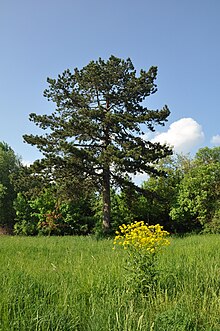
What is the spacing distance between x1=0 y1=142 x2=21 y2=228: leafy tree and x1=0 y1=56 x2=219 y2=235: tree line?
1306cm

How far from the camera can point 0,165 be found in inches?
1657

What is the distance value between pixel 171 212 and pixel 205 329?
→ 21.2 metres

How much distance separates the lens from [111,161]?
22047mm

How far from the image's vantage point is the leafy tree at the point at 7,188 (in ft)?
128

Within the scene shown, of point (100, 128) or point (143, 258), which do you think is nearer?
point (143, 258)

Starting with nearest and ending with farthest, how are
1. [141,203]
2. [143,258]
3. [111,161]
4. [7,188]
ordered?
[143,258] → [111,161] → [141,203] → [7,188]

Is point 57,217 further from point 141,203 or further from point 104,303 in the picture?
point 104,303

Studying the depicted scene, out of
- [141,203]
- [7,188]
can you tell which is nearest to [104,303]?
[141,203]

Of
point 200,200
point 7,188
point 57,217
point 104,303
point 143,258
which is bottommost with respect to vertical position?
point 104,303

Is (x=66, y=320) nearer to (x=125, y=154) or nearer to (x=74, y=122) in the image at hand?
(x=125, y=154)

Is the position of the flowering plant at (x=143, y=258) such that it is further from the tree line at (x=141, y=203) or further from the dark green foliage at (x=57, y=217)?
the dark green foliage at (x=57, y=217)

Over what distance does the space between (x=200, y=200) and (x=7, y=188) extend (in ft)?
82.0

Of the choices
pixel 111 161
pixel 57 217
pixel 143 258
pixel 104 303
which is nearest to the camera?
pixel 104 303

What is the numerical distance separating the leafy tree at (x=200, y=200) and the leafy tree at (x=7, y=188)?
20544mm
